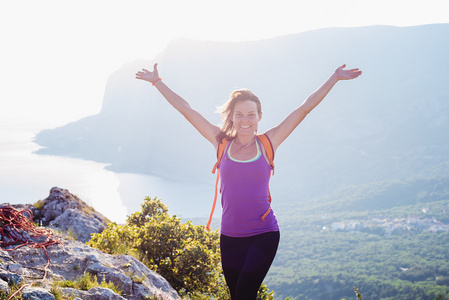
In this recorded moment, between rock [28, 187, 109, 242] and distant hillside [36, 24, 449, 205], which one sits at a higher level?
distant hillside [36, 24, 449, 205]

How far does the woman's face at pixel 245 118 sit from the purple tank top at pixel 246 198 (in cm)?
27

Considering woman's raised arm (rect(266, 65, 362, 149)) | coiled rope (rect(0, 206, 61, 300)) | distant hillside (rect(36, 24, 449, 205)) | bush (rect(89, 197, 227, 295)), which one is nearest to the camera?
woman's raised arm (rect(266, 65, 362, 149))

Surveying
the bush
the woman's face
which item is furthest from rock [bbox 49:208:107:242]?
the woman's face

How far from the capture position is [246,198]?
2609mm

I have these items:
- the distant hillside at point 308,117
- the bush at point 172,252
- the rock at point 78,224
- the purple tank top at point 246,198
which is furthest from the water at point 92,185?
the purple tank top at point 246,198

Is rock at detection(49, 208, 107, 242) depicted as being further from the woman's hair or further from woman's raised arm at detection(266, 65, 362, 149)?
woman's raised arm at detection(266, 65, 362, 149)

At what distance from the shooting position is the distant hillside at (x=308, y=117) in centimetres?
14750

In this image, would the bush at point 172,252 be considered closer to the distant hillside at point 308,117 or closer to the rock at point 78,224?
the rock at point 78,224

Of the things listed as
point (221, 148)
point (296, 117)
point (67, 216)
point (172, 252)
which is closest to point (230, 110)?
point (221, 148)

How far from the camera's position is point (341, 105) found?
582ft

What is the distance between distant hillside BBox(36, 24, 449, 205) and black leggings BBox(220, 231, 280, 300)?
434ft

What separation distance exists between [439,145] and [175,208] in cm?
11502

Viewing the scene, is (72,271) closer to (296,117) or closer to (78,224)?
(296,117)

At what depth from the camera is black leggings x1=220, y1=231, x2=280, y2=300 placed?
8.05ft
